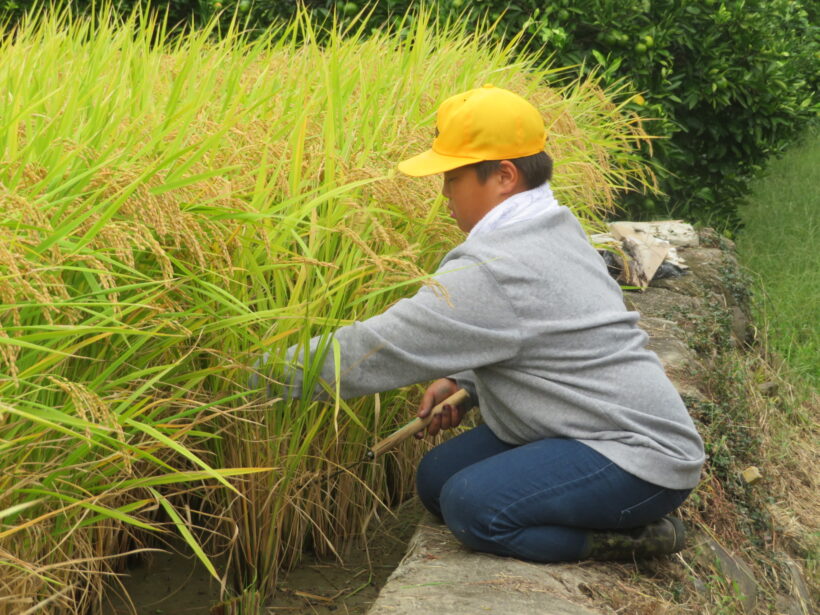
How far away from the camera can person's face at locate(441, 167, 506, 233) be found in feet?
7.62

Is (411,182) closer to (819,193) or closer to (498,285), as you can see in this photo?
(498,285)

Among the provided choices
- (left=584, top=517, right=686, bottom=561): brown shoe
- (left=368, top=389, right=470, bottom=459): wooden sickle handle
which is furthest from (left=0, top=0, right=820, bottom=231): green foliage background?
(left=584, top=517, right=686, bottom=561): brown shoe

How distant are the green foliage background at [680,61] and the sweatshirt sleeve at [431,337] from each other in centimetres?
331

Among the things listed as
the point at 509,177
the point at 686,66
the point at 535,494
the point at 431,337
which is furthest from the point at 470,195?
the point at 686,66

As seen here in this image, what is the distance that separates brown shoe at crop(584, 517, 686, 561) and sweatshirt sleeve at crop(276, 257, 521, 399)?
0.49m

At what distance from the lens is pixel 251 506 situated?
2.24m

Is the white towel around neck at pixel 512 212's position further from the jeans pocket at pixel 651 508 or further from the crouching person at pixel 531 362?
the jeans pocket at pixel 651 508

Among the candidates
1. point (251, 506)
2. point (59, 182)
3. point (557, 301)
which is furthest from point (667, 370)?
point (59, 182)

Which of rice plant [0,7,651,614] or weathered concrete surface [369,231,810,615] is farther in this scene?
weathered concrete surface [369,231,810,615]

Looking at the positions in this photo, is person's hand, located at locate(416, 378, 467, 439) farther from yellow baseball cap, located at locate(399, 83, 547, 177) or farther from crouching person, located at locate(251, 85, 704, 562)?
yellow baseball cap, located at locate(399, 83, 547, 177)

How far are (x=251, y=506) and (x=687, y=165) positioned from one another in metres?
4.77

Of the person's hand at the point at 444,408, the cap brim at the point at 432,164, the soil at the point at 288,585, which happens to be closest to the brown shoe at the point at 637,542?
the person's hand at the point at 444,408

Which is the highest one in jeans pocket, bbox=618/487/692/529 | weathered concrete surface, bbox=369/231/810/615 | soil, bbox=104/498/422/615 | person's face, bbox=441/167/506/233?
person's face, bbox=441/167/506/233

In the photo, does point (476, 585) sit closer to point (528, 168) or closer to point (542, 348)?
point (542, 348)
